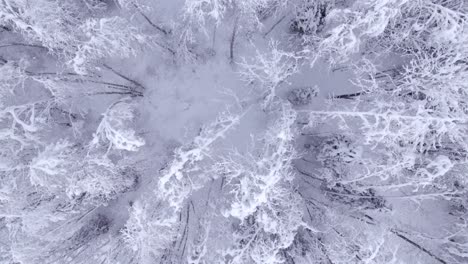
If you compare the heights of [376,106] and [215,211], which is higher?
[376,106]

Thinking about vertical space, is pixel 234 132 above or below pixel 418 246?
above

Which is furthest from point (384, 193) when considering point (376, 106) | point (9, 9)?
point (9, 9)

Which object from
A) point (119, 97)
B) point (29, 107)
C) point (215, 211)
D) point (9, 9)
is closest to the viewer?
point (9, 9)

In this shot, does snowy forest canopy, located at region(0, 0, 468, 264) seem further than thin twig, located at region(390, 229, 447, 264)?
No

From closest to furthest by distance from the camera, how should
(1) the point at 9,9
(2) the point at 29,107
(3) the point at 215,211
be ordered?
1. (1) the point at 9,9
2. (2) the point at 29,107
3. (3) the point at 215,211

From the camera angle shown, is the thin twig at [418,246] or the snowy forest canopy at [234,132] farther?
the thin twig at [418,246]

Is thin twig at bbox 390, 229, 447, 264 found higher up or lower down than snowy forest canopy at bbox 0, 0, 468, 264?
lower down

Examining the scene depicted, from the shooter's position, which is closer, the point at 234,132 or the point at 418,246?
the point at 234,132

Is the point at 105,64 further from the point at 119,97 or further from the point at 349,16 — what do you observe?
the point at 349,16
